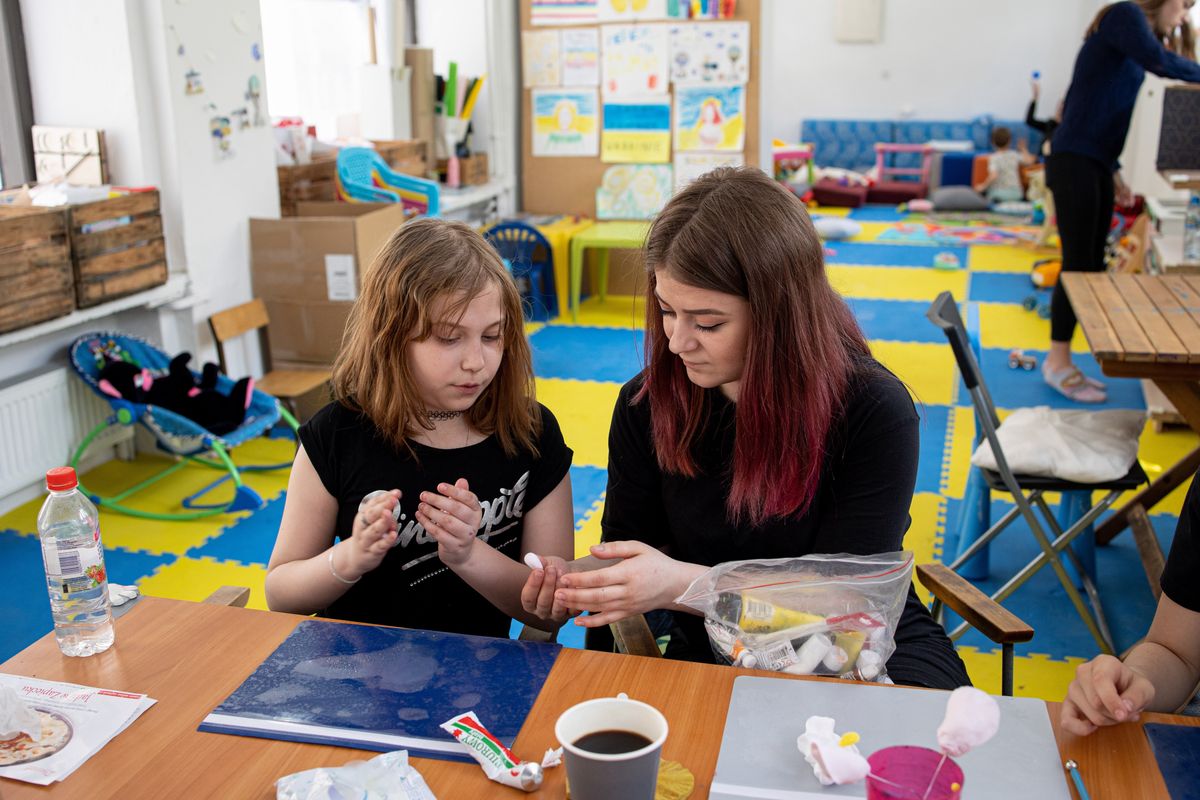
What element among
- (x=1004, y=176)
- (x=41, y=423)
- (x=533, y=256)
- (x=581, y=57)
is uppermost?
(x=581, y=57)

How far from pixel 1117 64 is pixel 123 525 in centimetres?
402

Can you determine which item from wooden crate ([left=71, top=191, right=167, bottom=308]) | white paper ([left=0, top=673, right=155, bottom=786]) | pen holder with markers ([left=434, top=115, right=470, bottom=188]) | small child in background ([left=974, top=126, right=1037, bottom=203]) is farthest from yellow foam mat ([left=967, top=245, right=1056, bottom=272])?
white paper ([left=0, top=673, right=155, bottom=786])

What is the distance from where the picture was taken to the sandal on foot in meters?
4.50

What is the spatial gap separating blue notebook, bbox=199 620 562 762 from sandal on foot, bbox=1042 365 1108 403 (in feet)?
12.7

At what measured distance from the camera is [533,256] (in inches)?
237

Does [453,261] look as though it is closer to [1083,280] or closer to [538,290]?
[1083,280]

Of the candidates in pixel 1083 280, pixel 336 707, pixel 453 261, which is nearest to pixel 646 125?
pixel 1083 280

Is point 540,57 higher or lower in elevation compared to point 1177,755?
higher

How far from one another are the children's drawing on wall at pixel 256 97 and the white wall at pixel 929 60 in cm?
709

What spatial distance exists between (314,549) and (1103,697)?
1.09 m

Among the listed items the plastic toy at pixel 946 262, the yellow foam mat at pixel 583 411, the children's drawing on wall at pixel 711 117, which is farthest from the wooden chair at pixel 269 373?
the plastic toy at pixel 946 262

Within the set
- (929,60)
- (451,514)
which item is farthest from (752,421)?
(929,60)

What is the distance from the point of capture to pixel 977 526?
116 inches

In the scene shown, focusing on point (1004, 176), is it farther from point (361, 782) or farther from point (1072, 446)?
point (361, 782)
